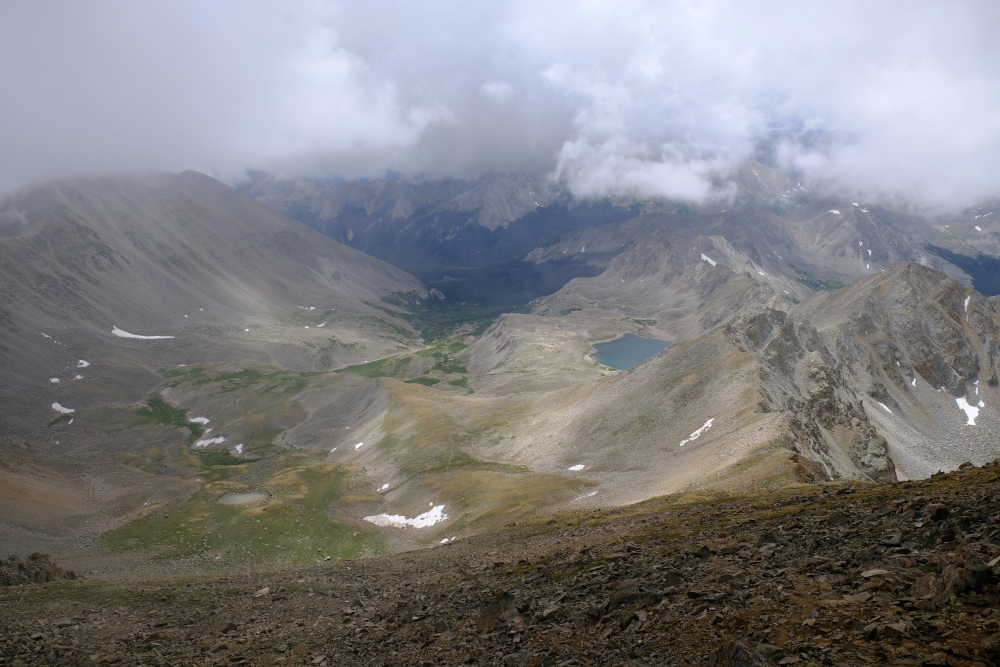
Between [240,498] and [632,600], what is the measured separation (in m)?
83.3

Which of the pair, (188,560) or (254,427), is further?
(254,427)

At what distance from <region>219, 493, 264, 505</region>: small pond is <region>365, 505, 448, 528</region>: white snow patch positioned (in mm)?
19518

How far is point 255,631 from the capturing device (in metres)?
27.0

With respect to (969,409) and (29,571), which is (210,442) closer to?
(29,571)

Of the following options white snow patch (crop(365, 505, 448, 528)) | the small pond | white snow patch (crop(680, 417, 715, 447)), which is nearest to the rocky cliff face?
A: white snow patch (crop(680, 417, 715, 447))

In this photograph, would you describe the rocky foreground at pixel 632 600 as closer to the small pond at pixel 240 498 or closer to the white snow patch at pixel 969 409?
the small pond at pixel 240 498

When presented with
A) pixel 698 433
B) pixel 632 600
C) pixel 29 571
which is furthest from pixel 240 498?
pixel 632 600

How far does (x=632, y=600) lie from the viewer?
19.9 m

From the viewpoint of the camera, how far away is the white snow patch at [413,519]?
246 ft

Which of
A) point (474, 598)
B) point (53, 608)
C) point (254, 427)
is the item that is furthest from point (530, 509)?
point (254, 427)

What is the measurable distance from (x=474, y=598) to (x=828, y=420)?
238 ft

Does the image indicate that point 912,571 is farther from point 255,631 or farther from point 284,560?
point 284,560

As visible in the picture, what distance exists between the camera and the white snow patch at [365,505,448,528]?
2955 inches

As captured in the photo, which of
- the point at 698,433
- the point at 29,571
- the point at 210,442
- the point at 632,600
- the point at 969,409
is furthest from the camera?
the point at 210,442
